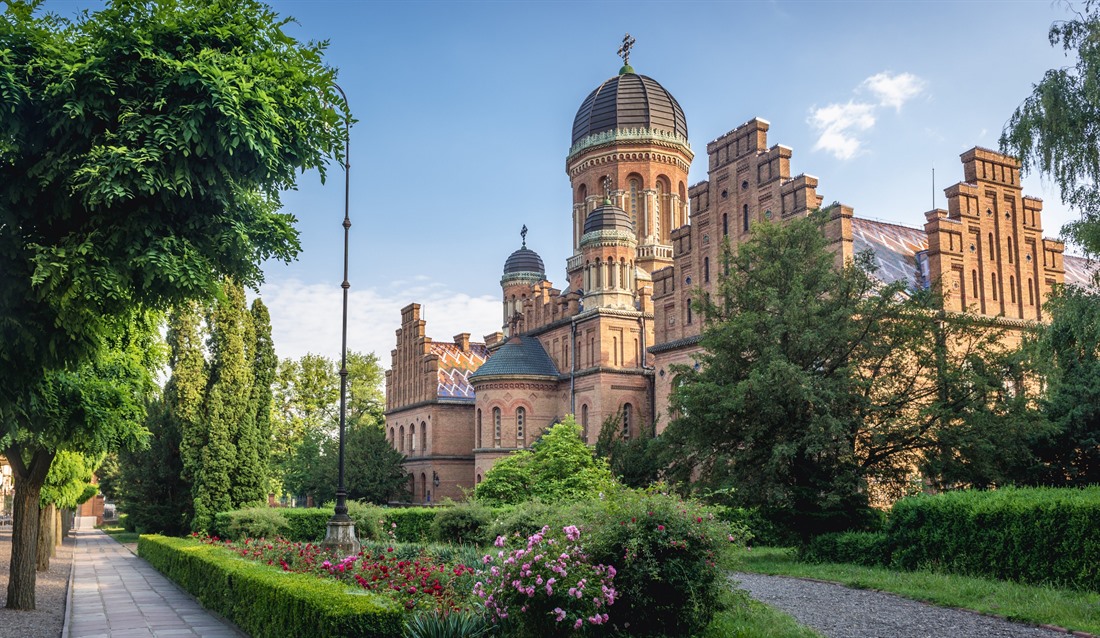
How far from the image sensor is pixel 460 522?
28.9 m

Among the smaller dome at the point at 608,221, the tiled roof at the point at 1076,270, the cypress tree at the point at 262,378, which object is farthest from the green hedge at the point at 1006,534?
the smaller dome at the point at 608,221

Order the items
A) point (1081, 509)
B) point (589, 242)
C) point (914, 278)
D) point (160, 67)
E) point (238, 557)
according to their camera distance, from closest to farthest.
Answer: point (160, 67)
point (1081, 509)
point (238, 557)
point (914, 278)
point (589, 242)

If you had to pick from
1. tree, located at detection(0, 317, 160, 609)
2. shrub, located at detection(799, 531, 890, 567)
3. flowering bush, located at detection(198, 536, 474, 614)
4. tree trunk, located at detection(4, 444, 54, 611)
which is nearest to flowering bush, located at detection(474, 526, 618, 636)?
flowering bush, located at detection(198, 536, 474, 614)

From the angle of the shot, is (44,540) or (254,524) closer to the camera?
(44,540)

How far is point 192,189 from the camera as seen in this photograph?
31.5ft

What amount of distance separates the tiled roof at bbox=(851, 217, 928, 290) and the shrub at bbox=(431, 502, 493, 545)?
1661cm

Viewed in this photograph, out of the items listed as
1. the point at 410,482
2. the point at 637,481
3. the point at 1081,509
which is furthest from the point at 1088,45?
the point at 410,482

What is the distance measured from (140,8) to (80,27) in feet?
2.33

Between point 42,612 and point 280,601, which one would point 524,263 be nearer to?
point 42,612

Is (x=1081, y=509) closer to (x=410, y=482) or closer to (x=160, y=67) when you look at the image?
(x=160, y=67)

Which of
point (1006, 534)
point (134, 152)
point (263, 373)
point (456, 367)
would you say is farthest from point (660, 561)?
point (456, 367)

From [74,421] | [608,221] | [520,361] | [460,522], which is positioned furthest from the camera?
[520,361]

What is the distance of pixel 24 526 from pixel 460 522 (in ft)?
43.8

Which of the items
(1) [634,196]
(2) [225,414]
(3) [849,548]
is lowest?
(3) [849,548]
